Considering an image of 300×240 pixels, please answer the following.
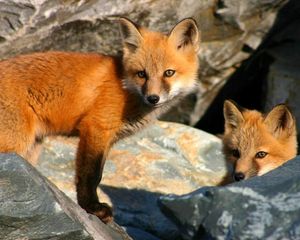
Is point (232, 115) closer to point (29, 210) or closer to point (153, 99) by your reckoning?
point (153, 99)

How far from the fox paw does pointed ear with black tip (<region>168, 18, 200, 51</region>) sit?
1.66 m

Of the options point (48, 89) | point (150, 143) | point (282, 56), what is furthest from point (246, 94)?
point (48, 89)

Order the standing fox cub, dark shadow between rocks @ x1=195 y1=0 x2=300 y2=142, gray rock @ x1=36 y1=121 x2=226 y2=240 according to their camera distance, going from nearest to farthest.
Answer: the standing fox cub → gray rock @ x1=36 y1=121 x2=226 y2=240 → dark shadow between rocks @ x1=195 y1=0 x2=300 y2=142

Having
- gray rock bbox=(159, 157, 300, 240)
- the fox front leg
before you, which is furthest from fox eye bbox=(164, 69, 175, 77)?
gray rock bbox=(159, 157, 300, 240)

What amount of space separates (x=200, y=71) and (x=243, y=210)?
4.17m

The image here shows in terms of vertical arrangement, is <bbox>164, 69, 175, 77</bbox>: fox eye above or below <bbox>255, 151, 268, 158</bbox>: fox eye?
above

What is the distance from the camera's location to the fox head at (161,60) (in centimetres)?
620

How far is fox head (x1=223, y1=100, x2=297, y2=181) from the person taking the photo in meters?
5.98

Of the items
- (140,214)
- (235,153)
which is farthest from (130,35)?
(140,214)

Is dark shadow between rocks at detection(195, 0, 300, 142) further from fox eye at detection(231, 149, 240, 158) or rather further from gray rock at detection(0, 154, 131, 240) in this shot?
gray rock at detection(0, 154, 131, 240)

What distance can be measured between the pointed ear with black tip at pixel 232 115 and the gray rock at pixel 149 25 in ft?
5.69

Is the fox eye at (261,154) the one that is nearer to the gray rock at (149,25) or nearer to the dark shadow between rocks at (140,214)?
the dark shadow between rocks at (140,214)

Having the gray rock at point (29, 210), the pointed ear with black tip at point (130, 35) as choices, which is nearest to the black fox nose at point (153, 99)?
the pointed ear with black tip at point (130, 35)

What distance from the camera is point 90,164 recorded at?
590 centimetres
